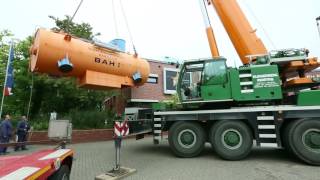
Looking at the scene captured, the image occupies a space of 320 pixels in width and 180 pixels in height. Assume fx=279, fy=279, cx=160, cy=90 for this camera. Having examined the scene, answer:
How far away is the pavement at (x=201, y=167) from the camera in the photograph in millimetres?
6766

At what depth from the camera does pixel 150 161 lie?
29.0 feet

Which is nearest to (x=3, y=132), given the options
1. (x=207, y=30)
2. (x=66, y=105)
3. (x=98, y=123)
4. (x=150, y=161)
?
(x=98, y=123)

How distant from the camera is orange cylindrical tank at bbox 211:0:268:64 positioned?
10.0 meters

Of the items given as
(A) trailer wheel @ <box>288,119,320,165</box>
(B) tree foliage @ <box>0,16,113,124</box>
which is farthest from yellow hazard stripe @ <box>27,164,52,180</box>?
(B) tree foliage @ <box>0,16,113,124</box>

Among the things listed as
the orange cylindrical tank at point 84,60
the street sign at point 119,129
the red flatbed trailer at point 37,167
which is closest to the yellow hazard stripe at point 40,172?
the red flatbed trailer at point 37,167

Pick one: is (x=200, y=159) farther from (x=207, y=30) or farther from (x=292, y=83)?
(x=207, y=30)

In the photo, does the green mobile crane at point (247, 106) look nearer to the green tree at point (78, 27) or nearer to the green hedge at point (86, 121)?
the green hedge at point (86, 121)

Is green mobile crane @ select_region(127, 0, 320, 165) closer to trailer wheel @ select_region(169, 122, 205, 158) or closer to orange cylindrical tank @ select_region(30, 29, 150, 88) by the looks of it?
trailer wheel @ select_region(169, 122, 205, 158)

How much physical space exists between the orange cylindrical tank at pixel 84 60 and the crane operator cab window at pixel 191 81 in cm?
201

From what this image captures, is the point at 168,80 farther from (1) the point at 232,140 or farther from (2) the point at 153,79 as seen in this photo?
(1) the point at 232,140

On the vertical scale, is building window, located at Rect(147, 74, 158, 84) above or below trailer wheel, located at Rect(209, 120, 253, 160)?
above

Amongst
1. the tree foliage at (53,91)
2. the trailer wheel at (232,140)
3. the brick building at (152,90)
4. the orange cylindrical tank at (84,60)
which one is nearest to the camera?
the orange cylindrical tank at (84,60)

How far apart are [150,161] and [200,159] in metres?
1.62

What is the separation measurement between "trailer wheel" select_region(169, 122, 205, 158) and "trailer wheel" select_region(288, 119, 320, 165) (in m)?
2.74
